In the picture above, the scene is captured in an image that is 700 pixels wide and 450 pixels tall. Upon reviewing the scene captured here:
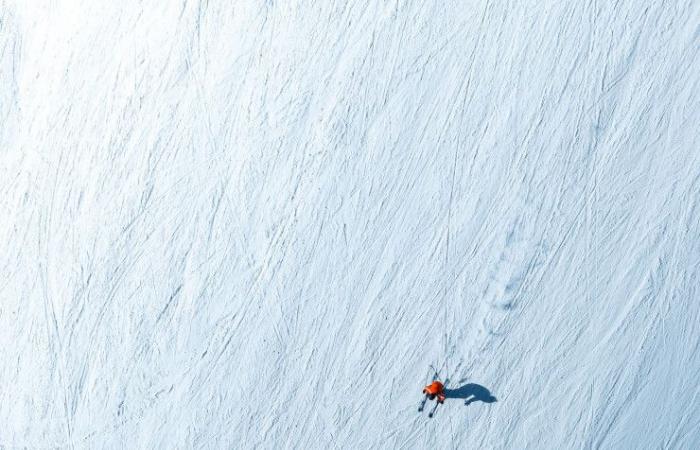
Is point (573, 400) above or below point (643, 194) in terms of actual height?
below

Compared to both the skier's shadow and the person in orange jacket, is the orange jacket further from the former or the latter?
the skier's shadow

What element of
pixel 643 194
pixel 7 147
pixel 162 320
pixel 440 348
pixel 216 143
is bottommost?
pixel 162 320

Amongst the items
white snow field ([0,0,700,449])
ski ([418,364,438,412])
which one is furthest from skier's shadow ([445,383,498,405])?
ski ([418,364,438,412])

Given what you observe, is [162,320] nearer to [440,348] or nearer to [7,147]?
[7,147]

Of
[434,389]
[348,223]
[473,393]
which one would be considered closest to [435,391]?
[434,389]

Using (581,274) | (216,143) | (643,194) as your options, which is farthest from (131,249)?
(643,194)

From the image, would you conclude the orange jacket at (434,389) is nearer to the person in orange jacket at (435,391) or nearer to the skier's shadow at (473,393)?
the person in orange jacket at (435,391)

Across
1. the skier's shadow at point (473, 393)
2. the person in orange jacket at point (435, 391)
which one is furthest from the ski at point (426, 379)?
the skier's shadow at point (473, 393)

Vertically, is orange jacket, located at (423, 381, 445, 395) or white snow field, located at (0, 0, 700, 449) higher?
white snow field, located at (0, 0, 700, 449)

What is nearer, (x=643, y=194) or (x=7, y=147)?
(x=643, y=194)
